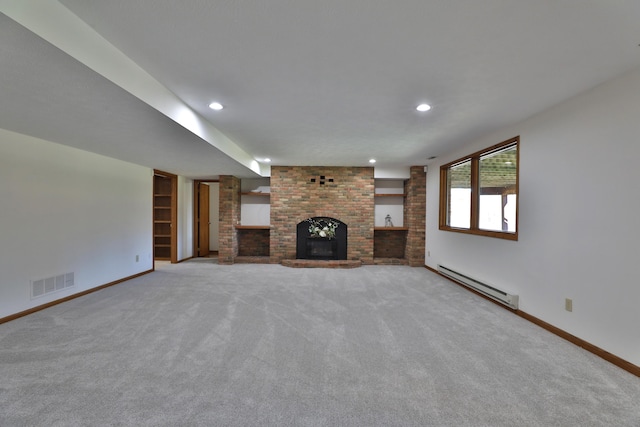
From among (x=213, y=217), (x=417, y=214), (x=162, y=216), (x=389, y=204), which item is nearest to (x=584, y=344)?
(x=417, y=214)

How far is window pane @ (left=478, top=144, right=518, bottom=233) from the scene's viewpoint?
12.5ft

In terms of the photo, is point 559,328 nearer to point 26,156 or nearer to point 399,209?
point 399,209

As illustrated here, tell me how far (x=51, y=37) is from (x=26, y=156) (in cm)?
276

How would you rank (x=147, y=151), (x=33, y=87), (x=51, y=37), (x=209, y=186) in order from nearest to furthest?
(x=51, y=37) → (x=33, y=87) → (x=147, y=151) → (x=209, y=186)

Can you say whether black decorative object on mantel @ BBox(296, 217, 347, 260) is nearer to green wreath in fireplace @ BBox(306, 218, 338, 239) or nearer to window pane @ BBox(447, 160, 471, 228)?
green wreath in fireplace @ BBox(306, 218, 338, 239)

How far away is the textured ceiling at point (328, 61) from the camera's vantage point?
165cm

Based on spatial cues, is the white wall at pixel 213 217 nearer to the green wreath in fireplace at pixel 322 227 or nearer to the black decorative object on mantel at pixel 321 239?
the black decorative object on mantel at pixel 321 239

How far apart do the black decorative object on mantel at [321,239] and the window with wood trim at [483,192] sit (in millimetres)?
2348

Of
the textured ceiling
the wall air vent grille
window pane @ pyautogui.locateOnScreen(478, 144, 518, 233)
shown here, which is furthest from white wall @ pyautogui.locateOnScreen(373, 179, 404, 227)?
the wall air vent grille

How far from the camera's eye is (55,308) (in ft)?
11.7

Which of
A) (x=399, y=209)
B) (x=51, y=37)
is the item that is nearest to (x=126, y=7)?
(x=51, y=37)

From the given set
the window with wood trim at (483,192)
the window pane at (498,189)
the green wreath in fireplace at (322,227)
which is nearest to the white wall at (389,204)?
the green wreath in fireplace at (322,227)

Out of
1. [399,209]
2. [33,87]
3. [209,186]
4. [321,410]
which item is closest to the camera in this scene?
[321,410]

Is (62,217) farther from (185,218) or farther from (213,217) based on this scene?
(213,217)
